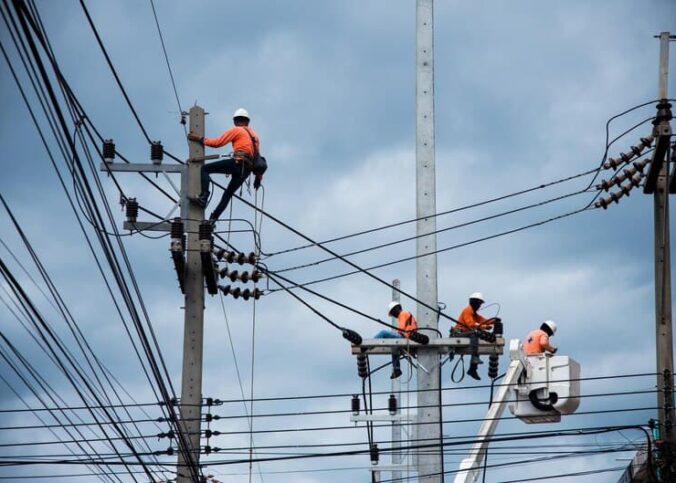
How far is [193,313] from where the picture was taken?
65.6 ft

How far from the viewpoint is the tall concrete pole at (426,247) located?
20.2 metres

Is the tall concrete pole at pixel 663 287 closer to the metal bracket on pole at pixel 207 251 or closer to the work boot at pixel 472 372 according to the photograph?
the work boot at pixel 472 372

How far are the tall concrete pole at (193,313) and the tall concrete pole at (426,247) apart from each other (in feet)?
9.81

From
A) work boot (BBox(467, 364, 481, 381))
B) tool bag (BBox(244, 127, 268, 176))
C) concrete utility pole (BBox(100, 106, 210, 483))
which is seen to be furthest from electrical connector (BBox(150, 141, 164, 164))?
work boot (BBox(467, 364, 481, 381))

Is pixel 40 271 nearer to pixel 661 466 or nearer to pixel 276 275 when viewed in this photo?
pixel 276 275

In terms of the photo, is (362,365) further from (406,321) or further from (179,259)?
(179,259)

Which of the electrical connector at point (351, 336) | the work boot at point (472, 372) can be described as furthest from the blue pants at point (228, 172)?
the work boot at point (472, 372)

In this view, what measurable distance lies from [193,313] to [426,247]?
3287 mm

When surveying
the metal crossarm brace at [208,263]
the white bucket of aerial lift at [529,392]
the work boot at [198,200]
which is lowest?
the white bucket of aerial lift at [529,392]

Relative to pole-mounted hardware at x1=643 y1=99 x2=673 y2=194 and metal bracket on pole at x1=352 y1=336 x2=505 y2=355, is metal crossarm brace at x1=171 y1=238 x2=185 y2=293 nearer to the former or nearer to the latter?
metal bracket on pole at x1=352 y1=336 x2=505 y2=355

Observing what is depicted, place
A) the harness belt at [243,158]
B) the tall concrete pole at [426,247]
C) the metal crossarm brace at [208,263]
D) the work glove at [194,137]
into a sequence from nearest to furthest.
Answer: the metal crossarm brace at [208,263] < the tall concrete pole at [426,247] < the work glove at [194,137] < the harness belt at [243,158]

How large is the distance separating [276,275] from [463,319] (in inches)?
146

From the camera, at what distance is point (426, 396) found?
66.6ft

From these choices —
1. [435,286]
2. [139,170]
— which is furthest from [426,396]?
[139,170]
